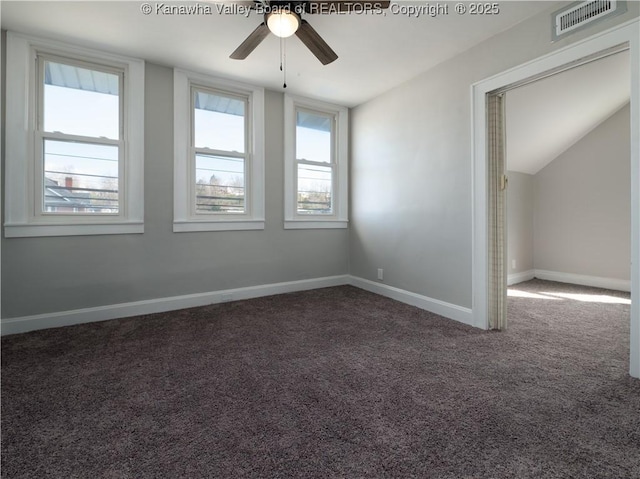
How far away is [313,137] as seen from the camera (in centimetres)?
419

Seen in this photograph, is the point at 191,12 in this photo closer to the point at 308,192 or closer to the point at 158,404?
the point at 308,192

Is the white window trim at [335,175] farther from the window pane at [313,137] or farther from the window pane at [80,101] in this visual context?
the window pane at [80,101]

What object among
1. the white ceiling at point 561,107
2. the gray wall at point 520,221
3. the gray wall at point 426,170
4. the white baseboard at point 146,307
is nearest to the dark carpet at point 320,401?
the white baseboard at point 146,307

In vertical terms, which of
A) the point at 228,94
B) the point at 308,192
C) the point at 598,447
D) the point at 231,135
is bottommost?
the point at 598,447

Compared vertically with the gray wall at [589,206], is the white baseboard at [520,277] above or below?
below

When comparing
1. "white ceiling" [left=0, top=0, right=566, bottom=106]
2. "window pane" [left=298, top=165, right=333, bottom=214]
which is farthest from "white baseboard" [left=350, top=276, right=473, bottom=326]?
"white ceiling" [left=0, top=0, right=566, bottom=106]

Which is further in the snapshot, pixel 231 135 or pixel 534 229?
pixel 534 229

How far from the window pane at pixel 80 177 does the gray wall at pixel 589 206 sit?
5.81 meters

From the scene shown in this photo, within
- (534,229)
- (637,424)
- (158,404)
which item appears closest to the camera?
(637,424)

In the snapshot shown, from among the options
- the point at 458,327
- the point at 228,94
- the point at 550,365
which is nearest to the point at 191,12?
Result: the point at 228,94

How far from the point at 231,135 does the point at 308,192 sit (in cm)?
119

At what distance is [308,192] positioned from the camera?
164 inches

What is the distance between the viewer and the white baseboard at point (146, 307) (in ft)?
8.63

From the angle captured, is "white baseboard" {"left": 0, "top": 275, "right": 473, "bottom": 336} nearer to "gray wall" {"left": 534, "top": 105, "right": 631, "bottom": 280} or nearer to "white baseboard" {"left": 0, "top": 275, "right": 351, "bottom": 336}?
"white baseboard" {"left": 0, "top": 275, "right": 351, "bottom": 336}
